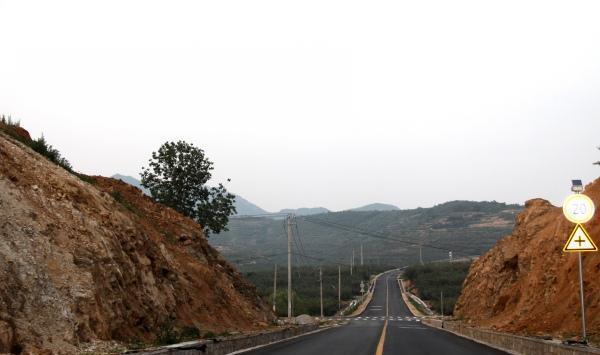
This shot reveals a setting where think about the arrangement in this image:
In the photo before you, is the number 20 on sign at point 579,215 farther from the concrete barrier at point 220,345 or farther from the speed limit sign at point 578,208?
the concrete barrier at point 220,345

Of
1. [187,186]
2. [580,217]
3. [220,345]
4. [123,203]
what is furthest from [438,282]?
[580,217]

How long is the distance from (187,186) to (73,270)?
39.8 metres

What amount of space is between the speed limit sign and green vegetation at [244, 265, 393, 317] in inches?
3373

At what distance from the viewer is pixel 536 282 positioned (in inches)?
1297

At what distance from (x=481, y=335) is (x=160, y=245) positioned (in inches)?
653

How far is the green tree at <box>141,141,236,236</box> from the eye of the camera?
57594 millimetres

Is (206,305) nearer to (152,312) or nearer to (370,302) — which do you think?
(152,312)

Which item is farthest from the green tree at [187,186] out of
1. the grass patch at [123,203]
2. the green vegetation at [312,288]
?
the green vegetation at [312,288]

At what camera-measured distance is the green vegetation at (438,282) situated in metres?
117

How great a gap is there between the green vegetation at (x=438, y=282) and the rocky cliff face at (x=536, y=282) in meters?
61.7

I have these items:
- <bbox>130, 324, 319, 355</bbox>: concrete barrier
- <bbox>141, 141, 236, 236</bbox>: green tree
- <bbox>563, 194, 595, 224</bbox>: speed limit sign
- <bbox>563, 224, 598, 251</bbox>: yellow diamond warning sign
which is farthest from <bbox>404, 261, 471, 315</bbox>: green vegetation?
<bbox>563, 194, 595, 224</bbox>: speed limit sign

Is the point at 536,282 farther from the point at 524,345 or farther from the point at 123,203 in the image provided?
the point at 123,203

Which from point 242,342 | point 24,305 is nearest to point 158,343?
point 242,342

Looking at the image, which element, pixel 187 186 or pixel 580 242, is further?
pixel 187 186
